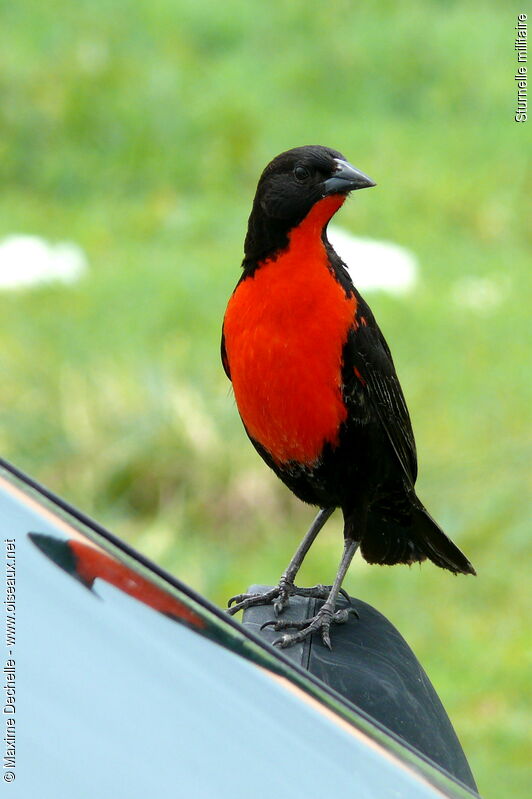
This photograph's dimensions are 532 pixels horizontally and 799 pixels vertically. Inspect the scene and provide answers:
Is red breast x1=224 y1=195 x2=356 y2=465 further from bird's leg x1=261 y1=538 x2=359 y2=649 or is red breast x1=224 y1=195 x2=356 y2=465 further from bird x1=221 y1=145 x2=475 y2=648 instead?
bird's leg x1=261 y1=538 x2=359 y2=649

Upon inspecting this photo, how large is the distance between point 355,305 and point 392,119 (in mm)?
6799

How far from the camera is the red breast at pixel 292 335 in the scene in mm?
2371

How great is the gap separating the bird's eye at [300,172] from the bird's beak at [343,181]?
0.12 feet

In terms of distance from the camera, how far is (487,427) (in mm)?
6199

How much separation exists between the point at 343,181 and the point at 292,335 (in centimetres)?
28

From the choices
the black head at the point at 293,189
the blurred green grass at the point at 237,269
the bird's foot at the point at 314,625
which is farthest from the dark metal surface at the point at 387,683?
the blurred green grass at the point at 237,269

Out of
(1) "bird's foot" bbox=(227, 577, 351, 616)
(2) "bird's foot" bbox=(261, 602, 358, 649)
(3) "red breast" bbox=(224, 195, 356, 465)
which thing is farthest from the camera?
(1) "bird's foot" bbox=(227, 577, 351, 616)

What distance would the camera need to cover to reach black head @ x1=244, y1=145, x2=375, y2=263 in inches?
94.5

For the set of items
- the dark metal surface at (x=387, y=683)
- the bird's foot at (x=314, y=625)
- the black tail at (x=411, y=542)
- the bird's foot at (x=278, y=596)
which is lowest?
the dark metal surface at (x=387, y=683)

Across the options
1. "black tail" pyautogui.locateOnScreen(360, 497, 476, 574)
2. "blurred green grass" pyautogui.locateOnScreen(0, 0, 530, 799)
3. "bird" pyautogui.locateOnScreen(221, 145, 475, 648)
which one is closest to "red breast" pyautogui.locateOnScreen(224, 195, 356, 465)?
"bird" pyautogui.locateOnScreen(221, 145, 475, 648)

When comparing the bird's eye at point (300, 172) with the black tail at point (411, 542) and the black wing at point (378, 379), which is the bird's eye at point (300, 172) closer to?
the black wing at point (378, 379)

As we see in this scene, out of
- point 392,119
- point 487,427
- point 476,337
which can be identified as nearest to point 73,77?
point 392,119

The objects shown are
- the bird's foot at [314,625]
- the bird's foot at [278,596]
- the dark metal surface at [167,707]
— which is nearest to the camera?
the dark metal surface at [167,707]

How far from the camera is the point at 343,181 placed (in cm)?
239
